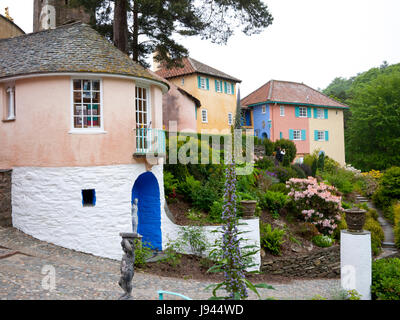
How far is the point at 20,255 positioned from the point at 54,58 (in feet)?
19.7

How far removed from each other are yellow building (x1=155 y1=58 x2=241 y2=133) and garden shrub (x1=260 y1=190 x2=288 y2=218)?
1423 centimetres

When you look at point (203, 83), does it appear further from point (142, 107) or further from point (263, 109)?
point (142, 107)

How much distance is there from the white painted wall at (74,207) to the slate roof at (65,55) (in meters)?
3.01

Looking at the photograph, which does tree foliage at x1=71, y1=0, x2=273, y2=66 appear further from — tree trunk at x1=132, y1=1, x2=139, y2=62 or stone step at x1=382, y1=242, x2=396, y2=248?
stone step at x1=382, y1=242, x2=396, y2=248

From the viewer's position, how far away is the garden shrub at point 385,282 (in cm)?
989

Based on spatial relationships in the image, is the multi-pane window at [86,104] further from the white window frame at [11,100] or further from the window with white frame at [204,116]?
the window with white frame at [204,116]

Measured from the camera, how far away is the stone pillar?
10.2 m

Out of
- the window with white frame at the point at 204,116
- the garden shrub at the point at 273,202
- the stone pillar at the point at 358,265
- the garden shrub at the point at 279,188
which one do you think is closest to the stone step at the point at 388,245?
the garden shrub at the point at 279,188

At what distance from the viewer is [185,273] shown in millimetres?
10547

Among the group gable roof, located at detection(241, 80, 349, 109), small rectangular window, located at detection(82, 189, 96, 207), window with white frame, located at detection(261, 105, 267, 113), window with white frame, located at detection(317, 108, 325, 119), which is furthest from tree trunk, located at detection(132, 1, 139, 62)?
window with white frame, located at detection(317, 108, 325, 119)

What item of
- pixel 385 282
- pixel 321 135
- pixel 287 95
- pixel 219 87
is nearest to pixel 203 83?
pixel 219 87

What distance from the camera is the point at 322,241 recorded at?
1374cm

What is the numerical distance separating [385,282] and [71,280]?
334 inches

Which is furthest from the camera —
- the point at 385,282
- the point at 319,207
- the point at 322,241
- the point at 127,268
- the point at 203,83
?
the point at 203,83
